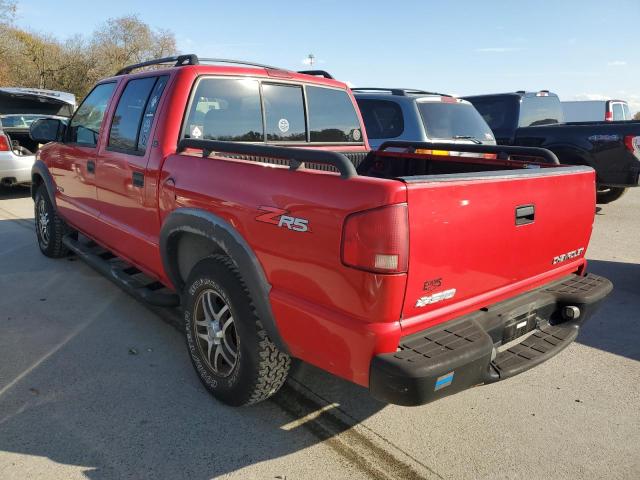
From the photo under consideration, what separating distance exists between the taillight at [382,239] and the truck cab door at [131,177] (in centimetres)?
183

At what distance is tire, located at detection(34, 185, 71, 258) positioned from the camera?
17.9 feet

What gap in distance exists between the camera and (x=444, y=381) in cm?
211

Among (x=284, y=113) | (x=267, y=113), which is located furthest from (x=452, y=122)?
(x=267, y=113)

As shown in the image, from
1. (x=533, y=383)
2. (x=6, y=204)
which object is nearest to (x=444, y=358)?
(x=533, y=383)

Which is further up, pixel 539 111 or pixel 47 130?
pixel 539 111

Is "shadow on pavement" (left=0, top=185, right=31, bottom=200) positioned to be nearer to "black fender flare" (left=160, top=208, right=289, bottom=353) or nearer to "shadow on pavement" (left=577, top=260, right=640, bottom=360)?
"black fender flare" (left=160, top=208, right=289, bottom=353)

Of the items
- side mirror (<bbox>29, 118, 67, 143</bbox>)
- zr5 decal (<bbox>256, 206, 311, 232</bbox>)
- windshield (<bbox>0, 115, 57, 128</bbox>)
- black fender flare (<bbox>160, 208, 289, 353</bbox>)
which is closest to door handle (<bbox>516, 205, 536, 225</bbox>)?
zr5 decal (<bbox>256, 206, 311, 232</bbox>)

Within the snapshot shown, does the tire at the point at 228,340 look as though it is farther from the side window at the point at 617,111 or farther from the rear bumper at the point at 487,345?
the side window at the point at 617,111

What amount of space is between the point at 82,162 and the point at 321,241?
10.5 ft

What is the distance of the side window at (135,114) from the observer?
3.52m

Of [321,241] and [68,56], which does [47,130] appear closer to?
[321,241]

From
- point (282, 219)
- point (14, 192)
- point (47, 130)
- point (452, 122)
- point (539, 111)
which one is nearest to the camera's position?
point (282, 219)

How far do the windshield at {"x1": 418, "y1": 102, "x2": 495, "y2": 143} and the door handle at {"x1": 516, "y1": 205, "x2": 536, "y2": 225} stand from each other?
14.9 ft

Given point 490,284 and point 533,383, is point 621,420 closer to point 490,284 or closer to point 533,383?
point 533,383
